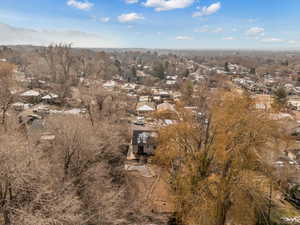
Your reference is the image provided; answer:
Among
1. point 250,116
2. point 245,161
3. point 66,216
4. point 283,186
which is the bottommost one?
point 283,186

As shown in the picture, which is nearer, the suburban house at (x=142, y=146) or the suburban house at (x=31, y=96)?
the suburban house at (x=142, y=146)

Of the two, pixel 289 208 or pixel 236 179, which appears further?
pixel 289 208

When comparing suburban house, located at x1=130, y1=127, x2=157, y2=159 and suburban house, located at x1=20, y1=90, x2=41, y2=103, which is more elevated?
suburban house, located at x1=20, y1=90, x2=41, y2=103

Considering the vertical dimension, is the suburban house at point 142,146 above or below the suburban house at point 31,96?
below

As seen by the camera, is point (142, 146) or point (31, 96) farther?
point (31, 96)

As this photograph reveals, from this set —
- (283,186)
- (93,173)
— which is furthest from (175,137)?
(283,186)

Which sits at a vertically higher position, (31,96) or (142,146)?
(31,96)

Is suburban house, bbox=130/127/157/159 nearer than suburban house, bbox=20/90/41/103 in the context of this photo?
Yes

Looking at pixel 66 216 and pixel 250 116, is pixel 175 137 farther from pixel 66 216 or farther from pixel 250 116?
pixel 66 216

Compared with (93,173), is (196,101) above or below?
above

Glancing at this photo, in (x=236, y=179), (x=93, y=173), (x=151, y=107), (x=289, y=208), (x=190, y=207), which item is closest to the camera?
(x=236, y=179)

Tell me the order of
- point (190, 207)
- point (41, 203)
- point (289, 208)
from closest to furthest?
point (41, 203), point (190, 207), point (289, 208)
